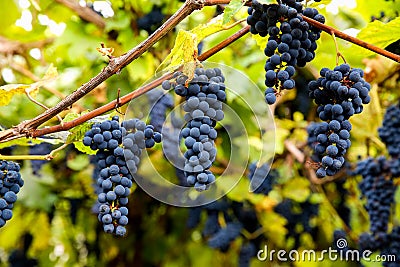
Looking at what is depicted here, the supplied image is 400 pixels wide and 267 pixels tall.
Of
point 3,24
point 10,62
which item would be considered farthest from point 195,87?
point 3,24

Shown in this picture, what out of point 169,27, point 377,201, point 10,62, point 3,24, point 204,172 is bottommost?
point 377,201

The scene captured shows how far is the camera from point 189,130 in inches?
37.1

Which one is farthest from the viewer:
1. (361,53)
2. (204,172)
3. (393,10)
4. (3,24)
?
(3,24)

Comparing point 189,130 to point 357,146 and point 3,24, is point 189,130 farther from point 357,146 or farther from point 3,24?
point 3,24

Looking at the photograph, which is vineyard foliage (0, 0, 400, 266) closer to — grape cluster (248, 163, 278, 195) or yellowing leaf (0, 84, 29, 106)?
grape cluster (248, 163, 278, 195)

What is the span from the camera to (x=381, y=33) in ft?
3.85

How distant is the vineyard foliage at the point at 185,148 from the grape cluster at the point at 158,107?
1 cm

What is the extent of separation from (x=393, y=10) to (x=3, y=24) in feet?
5.73

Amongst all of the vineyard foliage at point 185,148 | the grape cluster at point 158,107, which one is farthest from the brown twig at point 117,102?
the vineyard foliage at point 185,148

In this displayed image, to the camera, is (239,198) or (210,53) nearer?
(210,53)

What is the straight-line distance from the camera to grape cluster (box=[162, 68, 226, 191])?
91 centimetres

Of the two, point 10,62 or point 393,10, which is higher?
point 10,62

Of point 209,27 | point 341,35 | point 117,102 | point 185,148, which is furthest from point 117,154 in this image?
point 185,148

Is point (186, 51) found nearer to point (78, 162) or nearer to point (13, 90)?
point (13, 90)
